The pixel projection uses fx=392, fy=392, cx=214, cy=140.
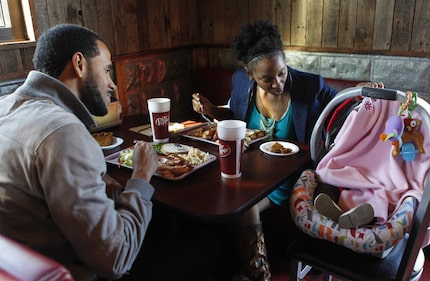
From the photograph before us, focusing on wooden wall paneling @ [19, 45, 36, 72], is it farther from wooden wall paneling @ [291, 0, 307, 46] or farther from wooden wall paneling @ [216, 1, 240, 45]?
wooden wall paneling @ [291, 0, 307, 46]

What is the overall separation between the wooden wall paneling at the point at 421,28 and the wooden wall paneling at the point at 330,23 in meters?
0.50

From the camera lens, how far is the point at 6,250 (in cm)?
77

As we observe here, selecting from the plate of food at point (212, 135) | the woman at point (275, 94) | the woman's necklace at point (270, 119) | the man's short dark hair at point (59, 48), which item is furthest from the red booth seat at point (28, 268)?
the woman's necklace at point (270, 119)

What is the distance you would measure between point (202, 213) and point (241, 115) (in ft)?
3.56

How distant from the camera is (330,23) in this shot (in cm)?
279

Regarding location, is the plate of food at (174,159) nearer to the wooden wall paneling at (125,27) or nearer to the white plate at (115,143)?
the white plate at (115,143)

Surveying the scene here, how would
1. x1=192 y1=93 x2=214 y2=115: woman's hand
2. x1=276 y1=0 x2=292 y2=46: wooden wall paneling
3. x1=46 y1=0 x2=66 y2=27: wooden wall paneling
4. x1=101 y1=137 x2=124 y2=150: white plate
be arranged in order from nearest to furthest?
x1=101 y1=137 x2=124 y2=150: white plate
x1=192 y1=93 x2=214 y2=115: woman's hand
x1=46 y1=0 x2=66 y2=27: wooden wall paneling
x1=276 y1=0 x2=292 y2=46: wooden wall paneling

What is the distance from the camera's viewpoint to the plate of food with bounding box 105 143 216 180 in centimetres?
147

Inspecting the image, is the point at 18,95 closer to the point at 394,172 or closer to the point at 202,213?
the point at 202,213

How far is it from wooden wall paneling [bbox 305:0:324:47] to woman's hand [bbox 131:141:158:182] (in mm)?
1924

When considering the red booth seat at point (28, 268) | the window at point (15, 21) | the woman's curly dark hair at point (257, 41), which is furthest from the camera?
the window at point (15, 21)

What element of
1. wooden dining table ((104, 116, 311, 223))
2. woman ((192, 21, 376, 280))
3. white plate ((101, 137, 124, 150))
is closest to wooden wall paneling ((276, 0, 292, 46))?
woman ((192, 21, 376, 280))

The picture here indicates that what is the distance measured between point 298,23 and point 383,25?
1.98 ft

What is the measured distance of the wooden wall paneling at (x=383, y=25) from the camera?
2564mm
